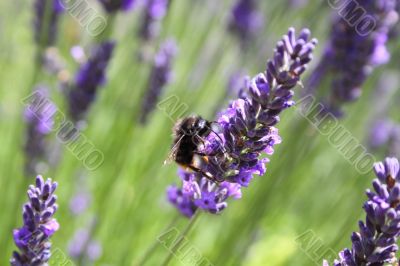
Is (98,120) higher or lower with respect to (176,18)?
lower

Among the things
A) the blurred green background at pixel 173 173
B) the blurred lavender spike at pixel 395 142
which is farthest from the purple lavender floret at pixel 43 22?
the blurred lavender spike at pixel 395 142

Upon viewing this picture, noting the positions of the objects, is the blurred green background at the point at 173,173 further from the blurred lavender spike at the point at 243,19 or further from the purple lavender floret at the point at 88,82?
the purple lavender floret at the point at 88,82

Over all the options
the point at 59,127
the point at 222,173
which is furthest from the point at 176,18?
the point at 222,173

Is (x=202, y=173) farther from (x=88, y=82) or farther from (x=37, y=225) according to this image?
(x=88, y=82)

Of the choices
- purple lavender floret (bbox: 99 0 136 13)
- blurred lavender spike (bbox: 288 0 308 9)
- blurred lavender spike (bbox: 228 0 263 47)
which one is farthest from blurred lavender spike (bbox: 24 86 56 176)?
blurred lavender spike (bbox: 288 0 308 9)

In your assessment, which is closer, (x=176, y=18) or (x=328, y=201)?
(x=328, y=201)

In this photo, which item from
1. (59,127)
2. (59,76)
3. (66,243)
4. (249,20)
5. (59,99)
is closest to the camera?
(59,127)

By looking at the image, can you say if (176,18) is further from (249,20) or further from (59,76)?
(59,76)
